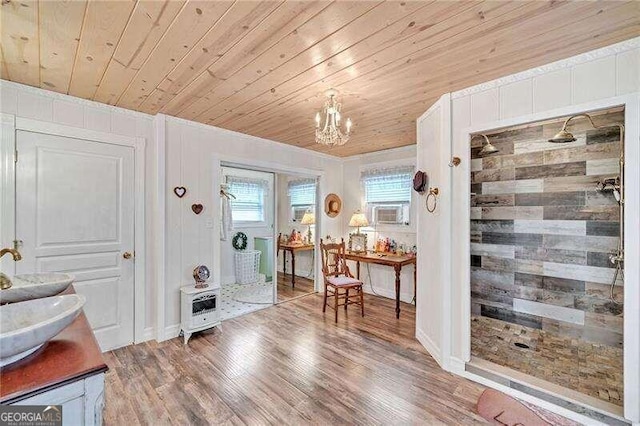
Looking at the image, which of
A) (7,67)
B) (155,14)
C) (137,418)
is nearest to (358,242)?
(137,418)

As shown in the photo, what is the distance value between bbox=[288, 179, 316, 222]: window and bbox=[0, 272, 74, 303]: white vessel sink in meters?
3.69

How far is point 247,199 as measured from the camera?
17.7ft

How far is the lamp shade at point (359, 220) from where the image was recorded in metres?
4.48

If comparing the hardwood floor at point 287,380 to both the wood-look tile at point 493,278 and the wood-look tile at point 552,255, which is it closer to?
the wood-look tile at point 493,278

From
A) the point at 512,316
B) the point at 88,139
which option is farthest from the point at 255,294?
the point at 512,316

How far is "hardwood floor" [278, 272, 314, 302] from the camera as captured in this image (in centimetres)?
450

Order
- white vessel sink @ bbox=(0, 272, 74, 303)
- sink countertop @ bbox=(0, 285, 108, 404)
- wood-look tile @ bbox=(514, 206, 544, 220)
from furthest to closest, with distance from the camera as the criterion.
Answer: wood-look tile @ bbox=(514, 206, 544, 220), white vessel sink @ bbox=(0, 272, 74, 303), sink countertop @ bbox=(0, 285, 108, 404)

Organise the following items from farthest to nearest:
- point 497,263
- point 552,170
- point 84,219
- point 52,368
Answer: point 497,263 < point 552,170 < point 84,219 < point 52,368

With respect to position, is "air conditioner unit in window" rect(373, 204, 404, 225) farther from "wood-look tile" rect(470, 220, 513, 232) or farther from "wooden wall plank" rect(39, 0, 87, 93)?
"wooden wall plank" rect(39, 0, 87, 93)

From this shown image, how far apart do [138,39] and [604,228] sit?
4.11 metres

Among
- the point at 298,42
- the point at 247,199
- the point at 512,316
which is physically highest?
the point at 298,42

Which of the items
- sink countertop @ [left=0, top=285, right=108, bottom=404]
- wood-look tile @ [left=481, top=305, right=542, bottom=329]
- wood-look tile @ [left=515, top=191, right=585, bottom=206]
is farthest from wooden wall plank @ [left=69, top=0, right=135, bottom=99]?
wood-look tile @ [left=481, top=305, right=542, bottom=329]

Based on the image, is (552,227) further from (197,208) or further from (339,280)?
(197,208)

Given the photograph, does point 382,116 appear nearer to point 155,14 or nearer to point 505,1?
point 505,1
